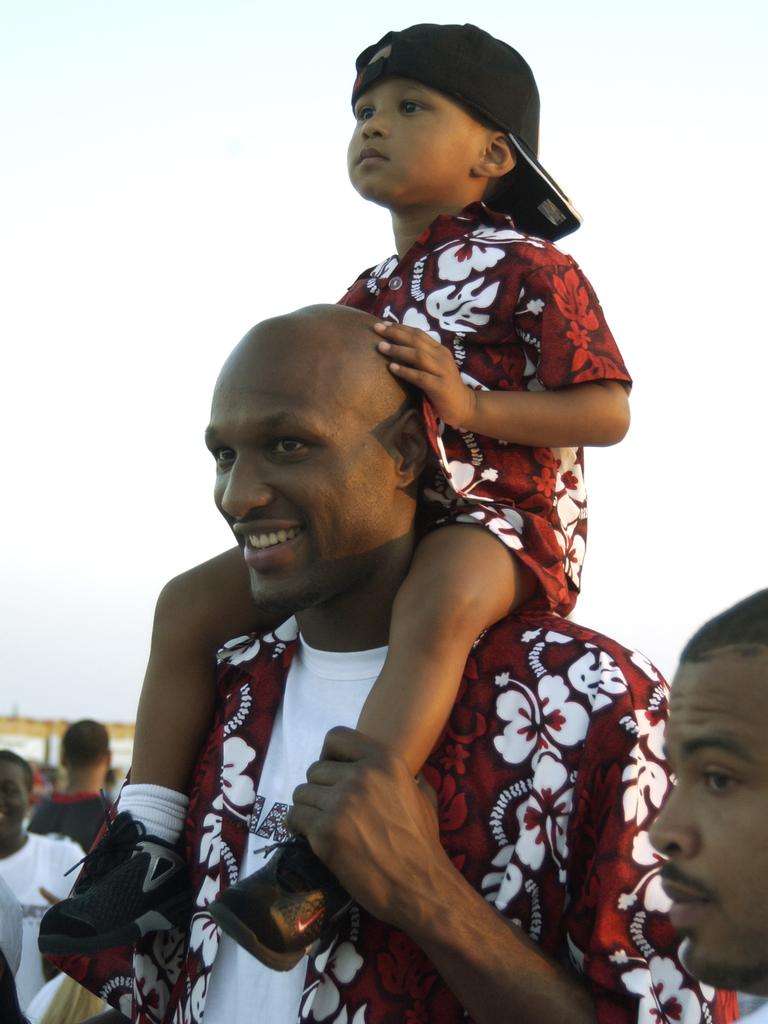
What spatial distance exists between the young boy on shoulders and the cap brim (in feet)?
0.05

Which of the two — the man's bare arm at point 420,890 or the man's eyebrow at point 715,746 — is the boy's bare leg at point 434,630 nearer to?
the man's bare arm at point 420,890

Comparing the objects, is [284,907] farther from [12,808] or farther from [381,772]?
[12,808]

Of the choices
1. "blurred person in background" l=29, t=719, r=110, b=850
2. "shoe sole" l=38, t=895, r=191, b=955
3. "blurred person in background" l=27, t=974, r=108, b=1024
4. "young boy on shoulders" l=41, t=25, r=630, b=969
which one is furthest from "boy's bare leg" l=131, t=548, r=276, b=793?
"blurred person in background" l=29, t=719, r=110, b=850

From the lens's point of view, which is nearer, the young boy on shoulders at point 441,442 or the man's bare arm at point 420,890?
the man's bare arm at point 420,890

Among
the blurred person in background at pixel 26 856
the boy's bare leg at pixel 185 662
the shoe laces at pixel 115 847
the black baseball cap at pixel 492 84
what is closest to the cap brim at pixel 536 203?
the black baseball cap at pixel 492 84

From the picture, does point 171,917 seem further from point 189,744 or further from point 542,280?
point 542,280

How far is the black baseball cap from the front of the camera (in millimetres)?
3742

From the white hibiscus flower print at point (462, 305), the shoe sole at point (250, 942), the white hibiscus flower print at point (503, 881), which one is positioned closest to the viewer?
the shoe sole at point (250, 942)

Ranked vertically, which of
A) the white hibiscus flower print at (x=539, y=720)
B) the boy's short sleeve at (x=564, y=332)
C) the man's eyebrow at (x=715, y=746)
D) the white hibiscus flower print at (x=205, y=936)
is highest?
the boy's short sleeve at (x=564, y=332)

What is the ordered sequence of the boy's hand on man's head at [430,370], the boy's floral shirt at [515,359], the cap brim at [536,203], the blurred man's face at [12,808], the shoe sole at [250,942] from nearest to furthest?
1. the shoe sole at [250,942]
2. the boy's hand on man's head at [430,370]
3. the boy's floral shirt at [515,359]
4. the cap brim at [536,203]
5. the blurred man's face at [12,808]

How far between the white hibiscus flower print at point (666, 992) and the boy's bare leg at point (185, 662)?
1196mm

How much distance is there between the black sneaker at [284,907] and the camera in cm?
269

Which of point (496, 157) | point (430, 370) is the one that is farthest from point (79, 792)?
point (430, 370)

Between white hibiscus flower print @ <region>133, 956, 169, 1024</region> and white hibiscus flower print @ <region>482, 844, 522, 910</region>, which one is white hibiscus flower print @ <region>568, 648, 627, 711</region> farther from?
white hibiscus flower print @ <region>133, 956, 169, 1024</region>
